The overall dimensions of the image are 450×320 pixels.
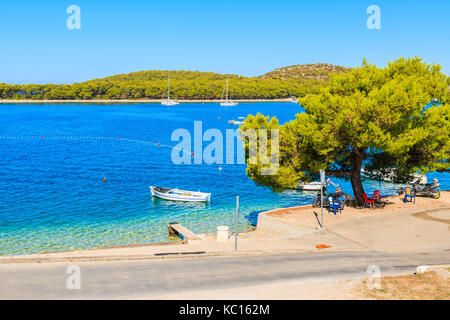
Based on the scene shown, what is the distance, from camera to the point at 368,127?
2216 cm

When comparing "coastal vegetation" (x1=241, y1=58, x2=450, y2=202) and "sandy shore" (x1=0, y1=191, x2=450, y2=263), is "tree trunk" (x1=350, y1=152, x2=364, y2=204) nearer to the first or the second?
"coastal vegetation" (x1=241, y1=58, x2=450, y2=202)

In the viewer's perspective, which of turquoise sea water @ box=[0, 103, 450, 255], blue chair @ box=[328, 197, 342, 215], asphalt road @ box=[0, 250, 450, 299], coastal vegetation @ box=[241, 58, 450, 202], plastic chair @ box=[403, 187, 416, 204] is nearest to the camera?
asphalt road @ box=[0, 250, 450, 299]

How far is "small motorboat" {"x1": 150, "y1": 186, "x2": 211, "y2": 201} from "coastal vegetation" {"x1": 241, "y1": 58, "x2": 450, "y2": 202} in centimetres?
1202

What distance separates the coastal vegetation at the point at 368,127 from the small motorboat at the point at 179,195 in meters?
12.0

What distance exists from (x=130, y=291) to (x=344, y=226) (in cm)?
1291

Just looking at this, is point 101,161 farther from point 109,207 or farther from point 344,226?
point 344,226

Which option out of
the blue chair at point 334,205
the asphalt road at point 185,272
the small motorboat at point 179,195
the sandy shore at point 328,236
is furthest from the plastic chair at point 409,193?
the small motorboat at point 179,195

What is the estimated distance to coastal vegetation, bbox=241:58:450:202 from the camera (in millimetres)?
21953

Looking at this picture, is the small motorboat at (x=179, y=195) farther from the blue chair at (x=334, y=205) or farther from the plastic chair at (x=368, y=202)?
the plastic chair at (x=368, y=202)

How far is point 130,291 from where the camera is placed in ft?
41.2

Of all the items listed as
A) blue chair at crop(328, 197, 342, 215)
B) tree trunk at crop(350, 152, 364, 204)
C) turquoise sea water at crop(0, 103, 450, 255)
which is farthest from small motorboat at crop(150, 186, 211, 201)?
blue chair at crop(328, 197, 342, 215)

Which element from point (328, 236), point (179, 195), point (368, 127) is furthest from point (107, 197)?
point (368, 127)

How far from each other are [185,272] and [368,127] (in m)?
13.6
